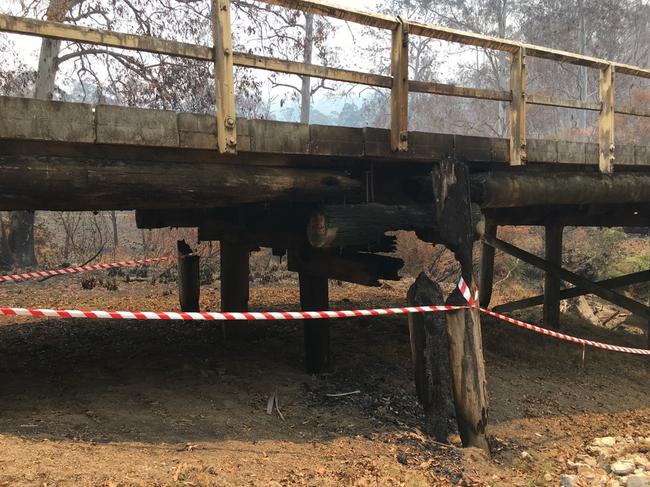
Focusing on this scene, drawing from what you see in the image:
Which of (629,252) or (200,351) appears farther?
(629,252)

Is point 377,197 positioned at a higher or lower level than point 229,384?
higher

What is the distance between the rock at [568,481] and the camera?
4057 millimetres

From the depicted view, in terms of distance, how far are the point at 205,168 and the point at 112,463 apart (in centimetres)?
217

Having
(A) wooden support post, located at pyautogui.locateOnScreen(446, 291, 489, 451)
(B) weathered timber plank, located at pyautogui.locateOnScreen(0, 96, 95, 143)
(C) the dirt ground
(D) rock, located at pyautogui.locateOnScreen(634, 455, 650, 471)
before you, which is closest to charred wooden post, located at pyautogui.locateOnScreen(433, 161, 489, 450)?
(A) wooden support post, located at pyautogui.locateOnScreen(446, 291, 489, 451)

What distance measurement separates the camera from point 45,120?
136 inches

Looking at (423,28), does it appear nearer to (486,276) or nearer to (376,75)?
(376,75)

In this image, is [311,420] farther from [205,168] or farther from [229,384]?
[205,168]

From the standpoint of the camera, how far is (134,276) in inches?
486

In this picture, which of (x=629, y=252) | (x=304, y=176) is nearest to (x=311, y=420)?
(x=304, y=176)

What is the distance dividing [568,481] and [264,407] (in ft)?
8.44

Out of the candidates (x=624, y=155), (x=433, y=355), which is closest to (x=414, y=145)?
(x=433, y=355)

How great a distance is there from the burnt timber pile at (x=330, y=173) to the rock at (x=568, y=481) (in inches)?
25.7

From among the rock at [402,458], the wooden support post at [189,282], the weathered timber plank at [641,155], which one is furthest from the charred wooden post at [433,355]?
the wooden support post at [189,282]

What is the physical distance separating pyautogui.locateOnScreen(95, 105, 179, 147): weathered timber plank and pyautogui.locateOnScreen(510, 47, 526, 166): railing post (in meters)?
3.16
